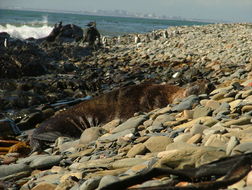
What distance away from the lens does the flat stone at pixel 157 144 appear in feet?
10.7

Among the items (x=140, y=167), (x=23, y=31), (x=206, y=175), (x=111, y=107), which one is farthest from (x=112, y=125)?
(x=23, y=31)

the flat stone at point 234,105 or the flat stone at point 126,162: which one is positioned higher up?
the flat stone at point 234,105

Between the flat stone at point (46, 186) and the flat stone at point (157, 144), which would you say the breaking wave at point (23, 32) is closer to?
the flat stone at point (157, 144)

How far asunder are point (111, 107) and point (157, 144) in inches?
116

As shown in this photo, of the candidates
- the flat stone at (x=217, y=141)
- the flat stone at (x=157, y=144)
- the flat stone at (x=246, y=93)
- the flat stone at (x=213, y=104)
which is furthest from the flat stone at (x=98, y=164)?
the flat stone at (x=246, y=93)

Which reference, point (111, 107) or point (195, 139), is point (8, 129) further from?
point (195, 139)

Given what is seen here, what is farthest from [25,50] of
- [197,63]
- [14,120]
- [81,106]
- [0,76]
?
[81,106]

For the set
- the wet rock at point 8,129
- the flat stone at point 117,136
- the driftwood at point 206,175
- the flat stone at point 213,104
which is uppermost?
the driftwood at point 206,175

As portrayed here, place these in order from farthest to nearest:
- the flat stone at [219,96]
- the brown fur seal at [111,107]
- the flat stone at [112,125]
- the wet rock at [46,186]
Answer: the brown fur seal at [111,107], the flat stone at [112,125], the flat stone at [219,96], the wet rock at [46,186]

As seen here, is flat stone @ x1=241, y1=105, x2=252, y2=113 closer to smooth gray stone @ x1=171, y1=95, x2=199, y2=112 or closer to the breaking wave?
smooth gray stone @ x1=171, y1=95, x2=199, y2=112

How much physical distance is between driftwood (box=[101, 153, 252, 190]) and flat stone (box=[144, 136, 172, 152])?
1.22 meters

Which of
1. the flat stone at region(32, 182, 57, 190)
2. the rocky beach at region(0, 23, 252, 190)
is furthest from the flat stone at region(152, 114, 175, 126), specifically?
the flat stone at region(32, 182, 57, 190)

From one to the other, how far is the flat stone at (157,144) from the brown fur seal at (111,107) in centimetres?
258

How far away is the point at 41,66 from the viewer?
14.8 meters
